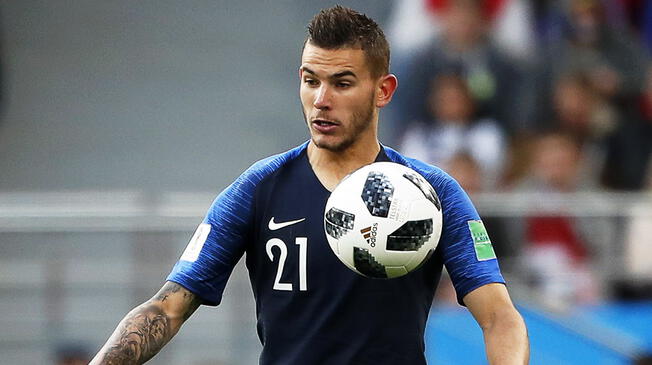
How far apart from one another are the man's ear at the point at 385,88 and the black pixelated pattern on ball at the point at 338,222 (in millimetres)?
561

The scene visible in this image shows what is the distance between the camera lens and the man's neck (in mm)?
4883

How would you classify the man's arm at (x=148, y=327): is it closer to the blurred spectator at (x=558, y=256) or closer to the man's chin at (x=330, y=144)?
the man's chin at (x=330, y=144)

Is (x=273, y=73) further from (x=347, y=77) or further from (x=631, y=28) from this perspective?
(x=347, y=77)

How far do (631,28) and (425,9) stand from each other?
2.20 meters

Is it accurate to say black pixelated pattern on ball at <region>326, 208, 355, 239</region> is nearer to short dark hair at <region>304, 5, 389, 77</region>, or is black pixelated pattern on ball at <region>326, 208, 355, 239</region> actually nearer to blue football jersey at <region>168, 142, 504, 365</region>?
blue football jersey at <region>168, 142, 504, 365</region>

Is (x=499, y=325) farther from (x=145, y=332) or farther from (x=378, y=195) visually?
(x=145, y=332)

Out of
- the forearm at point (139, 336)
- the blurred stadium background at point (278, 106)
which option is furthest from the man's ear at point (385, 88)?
the blurred stadium background at point (278, 106)

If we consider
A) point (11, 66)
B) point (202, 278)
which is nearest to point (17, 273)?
point (11, 66)

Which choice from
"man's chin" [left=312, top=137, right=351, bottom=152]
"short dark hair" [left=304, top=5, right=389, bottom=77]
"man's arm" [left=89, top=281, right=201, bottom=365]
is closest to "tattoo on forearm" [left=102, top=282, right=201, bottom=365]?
"man's arm" [left=89, top=281, right=201, bottom=365]

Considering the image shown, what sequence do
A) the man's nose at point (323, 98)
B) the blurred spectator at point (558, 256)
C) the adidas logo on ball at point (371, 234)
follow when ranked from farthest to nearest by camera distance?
1. the blurred spectator at point (558, 256)
2. the man's nose at point (323, 98)
3. the adidas logo on ball at point (371, 234)

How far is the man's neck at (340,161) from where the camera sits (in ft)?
16.0

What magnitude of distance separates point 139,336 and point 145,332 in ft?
0.10

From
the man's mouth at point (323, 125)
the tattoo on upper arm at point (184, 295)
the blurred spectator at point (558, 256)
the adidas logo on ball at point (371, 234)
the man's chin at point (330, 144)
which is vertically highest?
the man's mouth at point (323, 125)

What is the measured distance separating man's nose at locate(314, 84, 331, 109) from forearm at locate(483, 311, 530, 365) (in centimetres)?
99
